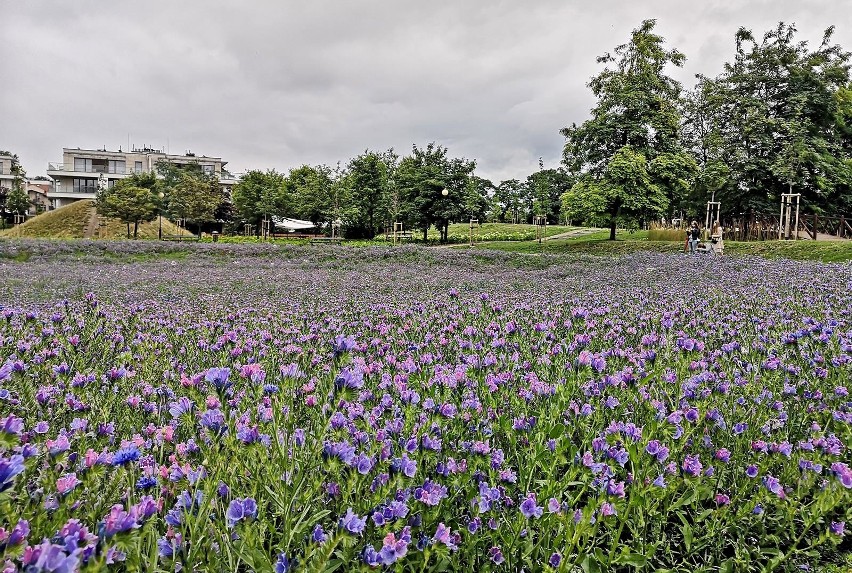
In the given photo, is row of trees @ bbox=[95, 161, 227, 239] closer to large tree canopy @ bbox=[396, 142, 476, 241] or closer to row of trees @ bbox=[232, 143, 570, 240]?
row of trees @ bbox=[232, 143, 570, 240]

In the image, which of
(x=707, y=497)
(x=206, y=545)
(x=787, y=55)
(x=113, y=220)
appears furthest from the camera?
(x=113, y=220)

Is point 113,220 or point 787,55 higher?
point 787,55

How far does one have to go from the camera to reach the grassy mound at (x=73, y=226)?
153 ft

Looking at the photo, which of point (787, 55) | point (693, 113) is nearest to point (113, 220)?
point (693, 113)

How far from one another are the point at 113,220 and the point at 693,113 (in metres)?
52.8

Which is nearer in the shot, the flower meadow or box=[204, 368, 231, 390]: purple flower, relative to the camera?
the flower meadow

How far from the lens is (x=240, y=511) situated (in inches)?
49.6

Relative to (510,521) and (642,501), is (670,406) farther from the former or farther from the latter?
(510,521)

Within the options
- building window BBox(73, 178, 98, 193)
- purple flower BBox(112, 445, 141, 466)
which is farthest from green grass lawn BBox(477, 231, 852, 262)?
building window BBox(73, 178, 98, 193)

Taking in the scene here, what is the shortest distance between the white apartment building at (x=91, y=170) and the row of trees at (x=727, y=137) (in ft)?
185

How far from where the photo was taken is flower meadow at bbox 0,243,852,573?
137 cm

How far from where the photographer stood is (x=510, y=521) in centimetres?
165

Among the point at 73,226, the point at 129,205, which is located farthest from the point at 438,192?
the point at 73,226

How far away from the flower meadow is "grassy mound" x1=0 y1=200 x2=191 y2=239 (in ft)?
163
